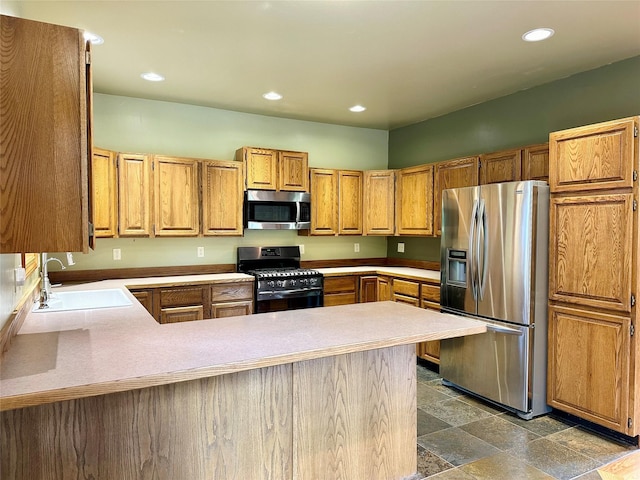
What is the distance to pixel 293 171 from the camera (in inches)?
181

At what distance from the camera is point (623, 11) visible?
246cm

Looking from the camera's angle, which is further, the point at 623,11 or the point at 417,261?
the point at 417,261

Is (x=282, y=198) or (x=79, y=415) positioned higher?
(x=282, y=198)

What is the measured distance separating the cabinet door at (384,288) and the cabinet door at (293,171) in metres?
1.31

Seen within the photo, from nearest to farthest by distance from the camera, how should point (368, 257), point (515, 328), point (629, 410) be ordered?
point (629, 410) → point (515, 328) → point (368, 257)

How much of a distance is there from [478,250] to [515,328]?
0.66m

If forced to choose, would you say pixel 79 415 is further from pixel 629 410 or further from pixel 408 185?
pixel 408 185

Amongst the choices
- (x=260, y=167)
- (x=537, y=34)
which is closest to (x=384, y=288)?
(x=260, y=167)

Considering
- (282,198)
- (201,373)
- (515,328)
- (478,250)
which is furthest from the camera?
(282,198)

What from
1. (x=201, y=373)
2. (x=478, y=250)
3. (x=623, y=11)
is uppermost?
(x=623, y=11)

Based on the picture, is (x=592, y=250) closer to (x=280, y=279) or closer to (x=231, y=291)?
(x=280, y=279)

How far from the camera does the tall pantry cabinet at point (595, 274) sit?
8.73 ft

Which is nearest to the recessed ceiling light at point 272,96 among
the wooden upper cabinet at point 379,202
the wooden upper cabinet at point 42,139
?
the wooden upper cabinet at point 379,202

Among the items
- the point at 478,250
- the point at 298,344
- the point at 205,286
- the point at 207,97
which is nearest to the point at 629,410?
the point at 478,250
